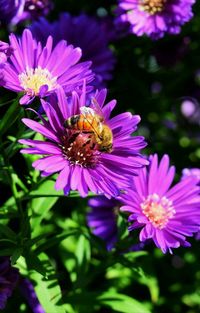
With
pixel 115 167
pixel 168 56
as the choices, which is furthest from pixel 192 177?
pixel 168 56

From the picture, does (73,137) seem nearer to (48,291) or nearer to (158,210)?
(158,210)

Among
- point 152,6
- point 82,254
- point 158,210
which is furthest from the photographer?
point 152,6

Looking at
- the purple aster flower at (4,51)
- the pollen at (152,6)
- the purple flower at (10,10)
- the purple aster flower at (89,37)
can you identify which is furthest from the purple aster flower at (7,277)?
the pollen at (152,6)

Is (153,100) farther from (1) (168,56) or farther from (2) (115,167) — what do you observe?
(2) (115,167)

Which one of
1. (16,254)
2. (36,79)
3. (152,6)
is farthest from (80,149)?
(152,6)

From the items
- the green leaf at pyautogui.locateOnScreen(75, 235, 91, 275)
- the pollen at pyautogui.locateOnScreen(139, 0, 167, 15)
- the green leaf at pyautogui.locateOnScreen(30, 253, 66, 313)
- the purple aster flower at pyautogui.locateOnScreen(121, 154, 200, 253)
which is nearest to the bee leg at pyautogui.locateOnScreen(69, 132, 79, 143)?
the purple aster flower at pyautogui.locateOnScreen(121, 154, 200, 253)

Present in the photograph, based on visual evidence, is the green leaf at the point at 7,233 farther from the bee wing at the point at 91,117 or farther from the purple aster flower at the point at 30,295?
the bee wing at the point at 91,117
